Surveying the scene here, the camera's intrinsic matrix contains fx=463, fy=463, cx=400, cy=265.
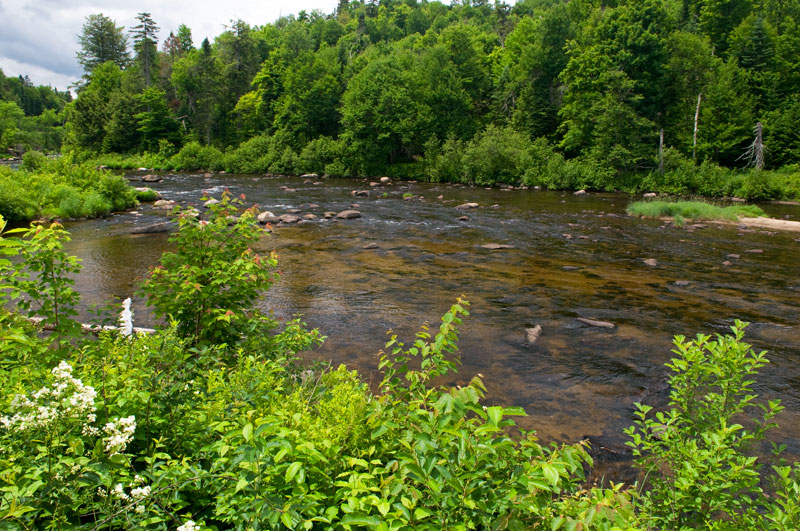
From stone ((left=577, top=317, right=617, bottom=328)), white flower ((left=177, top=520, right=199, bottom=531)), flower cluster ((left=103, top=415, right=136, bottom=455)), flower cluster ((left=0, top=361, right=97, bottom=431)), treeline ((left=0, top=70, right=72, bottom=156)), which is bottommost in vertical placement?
stone ((left=577, top=317, right=617, bottom=328))

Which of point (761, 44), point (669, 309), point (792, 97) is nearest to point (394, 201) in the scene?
point (669, 309)

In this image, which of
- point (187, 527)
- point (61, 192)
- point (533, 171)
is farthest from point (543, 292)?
point (533, 171)

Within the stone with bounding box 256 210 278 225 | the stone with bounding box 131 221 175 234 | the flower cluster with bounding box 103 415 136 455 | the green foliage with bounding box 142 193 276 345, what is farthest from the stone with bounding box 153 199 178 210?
the flower cluster with bounding box 103 415 136 455

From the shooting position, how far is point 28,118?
341 feet

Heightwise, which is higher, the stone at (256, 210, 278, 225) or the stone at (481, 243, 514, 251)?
the stone at (256, 210, 278, 225)

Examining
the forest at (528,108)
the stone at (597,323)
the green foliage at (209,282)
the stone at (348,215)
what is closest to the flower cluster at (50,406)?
the green foliage at (209,282)

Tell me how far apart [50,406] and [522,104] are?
49.8 m

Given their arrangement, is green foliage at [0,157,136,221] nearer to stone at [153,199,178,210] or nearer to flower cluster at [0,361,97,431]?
stone at [153,199,178,210]

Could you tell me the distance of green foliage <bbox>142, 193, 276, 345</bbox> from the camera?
5.08 meters

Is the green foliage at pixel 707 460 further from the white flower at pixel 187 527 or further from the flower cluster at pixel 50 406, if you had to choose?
the flower cluster at pixel 50 406

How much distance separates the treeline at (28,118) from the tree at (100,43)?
1041 cm

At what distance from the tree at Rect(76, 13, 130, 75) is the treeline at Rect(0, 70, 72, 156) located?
10.4m

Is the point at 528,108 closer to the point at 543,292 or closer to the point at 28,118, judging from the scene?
the point at 543,292

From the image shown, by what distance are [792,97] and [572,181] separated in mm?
20631
